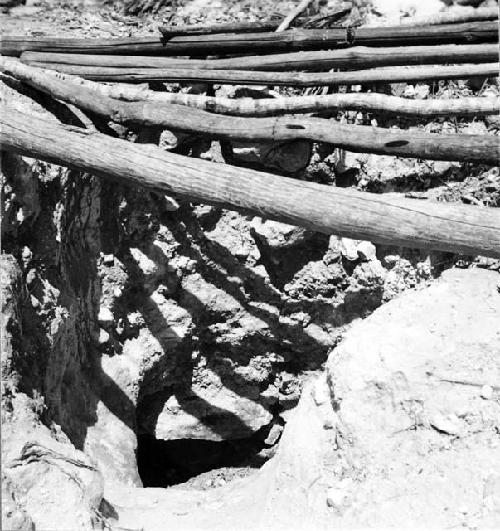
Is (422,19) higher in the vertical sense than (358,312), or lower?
higher

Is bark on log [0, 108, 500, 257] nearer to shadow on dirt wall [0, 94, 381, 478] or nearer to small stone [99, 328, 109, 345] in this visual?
shadow on dirt wall [0, 94, 381, 478]

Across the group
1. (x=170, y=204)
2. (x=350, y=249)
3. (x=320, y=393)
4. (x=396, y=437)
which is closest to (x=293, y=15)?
(x=170, y=204)

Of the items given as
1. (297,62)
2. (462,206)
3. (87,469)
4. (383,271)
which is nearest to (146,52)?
(297,62)

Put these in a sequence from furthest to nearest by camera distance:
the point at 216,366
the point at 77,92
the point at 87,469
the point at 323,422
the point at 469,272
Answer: the point at 216,366 < the point at 77,92 < the point at 469,272 < the point at 323,422 < the point at 87,469

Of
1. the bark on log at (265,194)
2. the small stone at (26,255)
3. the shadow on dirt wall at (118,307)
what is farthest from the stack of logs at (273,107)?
the small stone at (26,255)

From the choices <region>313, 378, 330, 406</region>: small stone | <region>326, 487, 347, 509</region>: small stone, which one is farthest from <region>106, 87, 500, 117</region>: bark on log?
<region>326, 487, 347, 509</region>: small stone

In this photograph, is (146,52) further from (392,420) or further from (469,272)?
(392,420)

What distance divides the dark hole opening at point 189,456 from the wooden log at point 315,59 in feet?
8.90

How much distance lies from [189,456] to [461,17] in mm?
3665

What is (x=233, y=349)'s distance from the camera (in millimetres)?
A: 5031

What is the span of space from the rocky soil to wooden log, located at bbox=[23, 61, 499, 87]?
18 cm

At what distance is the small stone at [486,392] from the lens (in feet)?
10.4

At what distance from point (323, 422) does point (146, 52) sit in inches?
106

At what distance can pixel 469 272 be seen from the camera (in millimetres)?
3838
